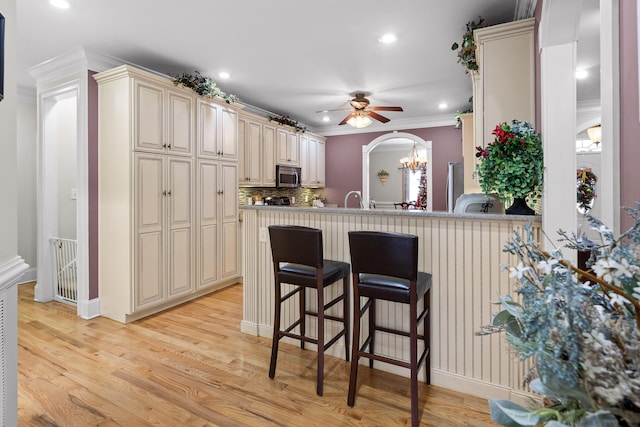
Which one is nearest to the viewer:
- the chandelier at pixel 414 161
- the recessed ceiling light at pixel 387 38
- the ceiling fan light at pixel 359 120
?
the recessed ceiling light at pixel 387 38

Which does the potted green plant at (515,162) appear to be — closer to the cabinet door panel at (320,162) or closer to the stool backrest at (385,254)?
the stool backrest at (385,254)

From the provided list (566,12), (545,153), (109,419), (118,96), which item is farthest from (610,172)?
(118,96)

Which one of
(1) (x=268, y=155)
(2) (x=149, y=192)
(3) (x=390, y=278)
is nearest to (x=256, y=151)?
(1) (x=268, y=155)

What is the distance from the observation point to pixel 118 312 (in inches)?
132

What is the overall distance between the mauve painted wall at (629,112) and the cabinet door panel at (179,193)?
3.69 metres

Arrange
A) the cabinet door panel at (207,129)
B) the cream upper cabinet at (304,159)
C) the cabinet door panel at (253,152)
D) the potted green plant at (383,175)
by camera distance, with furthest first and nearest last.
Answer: the potted green plant at (383,175) → the cream upper cabinet at (304,159) → the cabinet door panel at (253,152) → the cabinet door panel at (207,129)

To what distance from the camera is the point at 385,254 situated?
1.91 metres

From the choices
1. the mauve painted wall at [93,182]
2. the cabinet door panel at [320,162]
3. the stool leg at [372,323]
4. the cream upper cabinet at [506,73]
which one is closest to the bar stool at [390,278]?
the stool leg at [372,323]

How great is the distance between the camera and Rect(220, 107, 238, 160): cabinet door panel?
14.3ft

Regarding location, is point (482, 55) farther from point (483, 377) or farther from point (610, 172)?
point (483, 377)

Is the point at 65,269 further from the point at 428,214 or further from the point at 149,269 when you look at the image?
the point at 428,214

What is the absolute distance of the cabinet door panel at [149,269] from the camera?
334 centimetres

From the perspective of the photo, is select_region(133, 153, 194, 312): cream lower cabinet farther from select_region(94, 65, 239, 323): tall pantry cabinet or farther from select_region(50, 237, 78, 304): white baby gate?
select_region(50, 237, 78, 304): white baby gate

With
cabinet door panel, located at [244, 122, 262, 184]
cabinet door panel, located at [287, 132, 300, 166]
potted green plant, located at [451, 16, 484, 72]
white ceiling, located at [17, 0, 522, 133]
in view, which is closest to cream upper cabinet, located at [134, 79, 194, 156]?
white ceiling, located at [17, 0, 522, 133]
